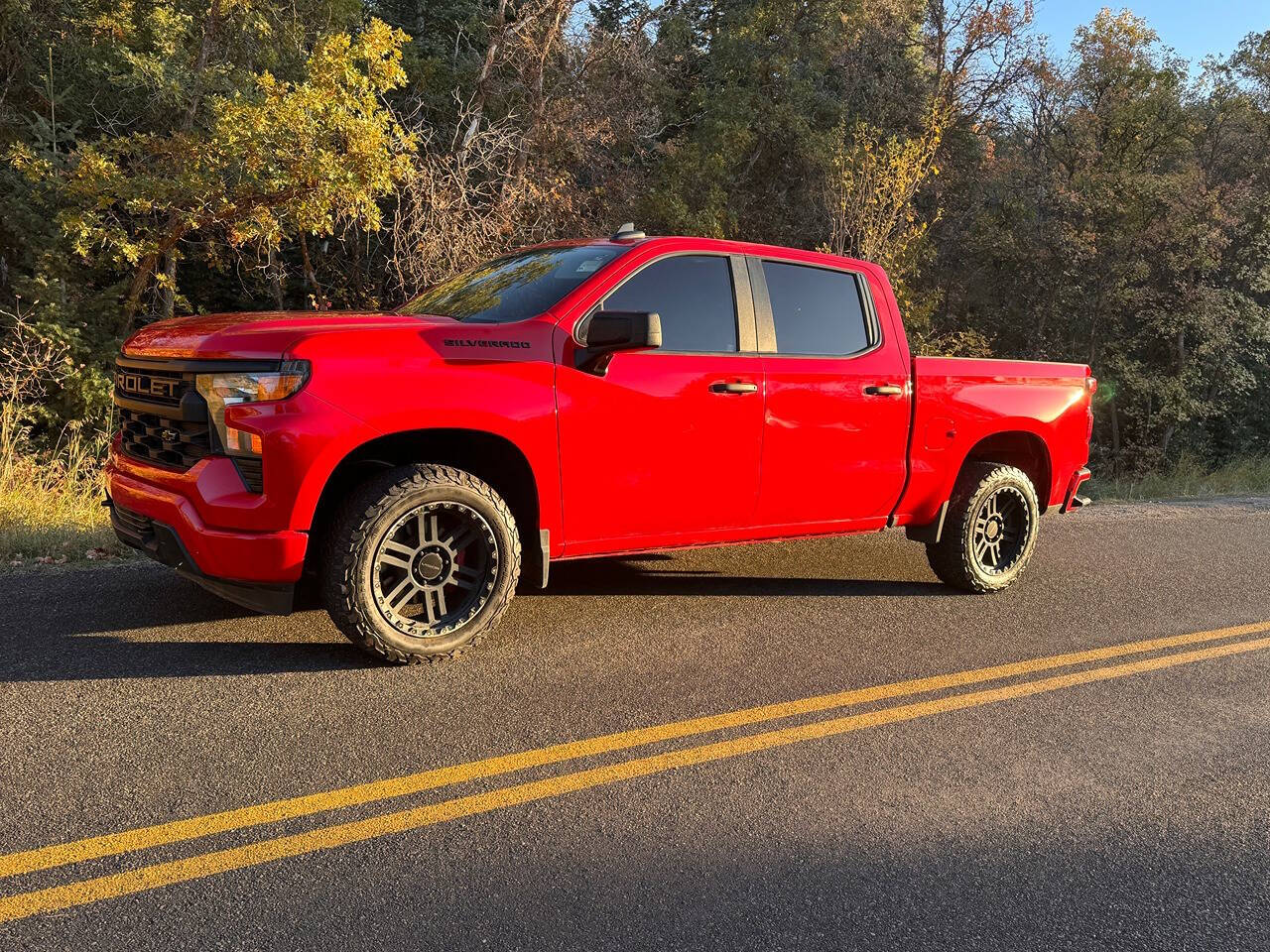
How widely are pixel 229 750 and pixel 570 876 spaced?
4.82 ft

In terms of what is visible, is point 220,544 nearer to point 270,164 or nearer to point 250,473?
point 250,473

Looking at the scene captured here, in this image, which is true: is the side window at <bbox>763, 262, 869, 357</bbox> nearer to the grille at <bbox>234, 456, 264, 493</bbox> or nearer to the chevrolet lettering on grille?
the grille at <bbox>234, 456, 264, 493</bbox>

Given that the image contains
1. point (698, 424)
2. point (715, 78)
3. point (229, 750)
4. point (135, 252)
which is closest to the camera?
point (229, 750)

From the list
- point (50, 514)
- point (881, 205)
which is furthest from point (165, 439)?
point (881, 205)

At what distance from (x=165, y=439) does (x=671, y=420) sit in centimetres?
239

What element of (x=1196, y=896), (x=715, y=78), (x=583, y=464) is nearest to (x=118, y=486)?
(x=583, y=464)

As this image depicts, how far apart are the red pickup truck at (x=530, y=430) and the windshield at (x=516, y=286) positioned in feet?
0.06

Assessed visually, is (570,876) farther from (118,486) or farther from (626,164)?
(626,164)

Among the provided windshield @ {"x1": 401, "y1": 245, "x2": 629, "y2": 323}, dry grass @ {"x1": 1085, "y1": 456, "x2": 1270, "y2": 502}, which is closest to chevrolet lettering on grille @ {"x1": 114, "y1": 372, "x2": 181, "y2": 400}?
windshield @ {"x1": 401, "y1": 245, "x2": 629, "y2": 323}

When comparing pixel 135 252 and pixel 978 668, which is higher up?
pixel 135 252

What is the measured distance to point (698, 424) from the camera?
16.7 feet

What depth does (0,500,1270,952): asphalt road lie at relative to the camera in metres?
2.68

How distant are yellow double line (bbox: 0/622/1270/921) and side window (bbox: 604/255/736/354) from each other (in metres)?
1.95

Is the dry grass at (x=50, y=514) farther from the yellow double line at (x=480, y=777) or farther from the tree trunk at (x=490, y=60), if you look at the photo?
the tree trunk at (x=490, y=60)
